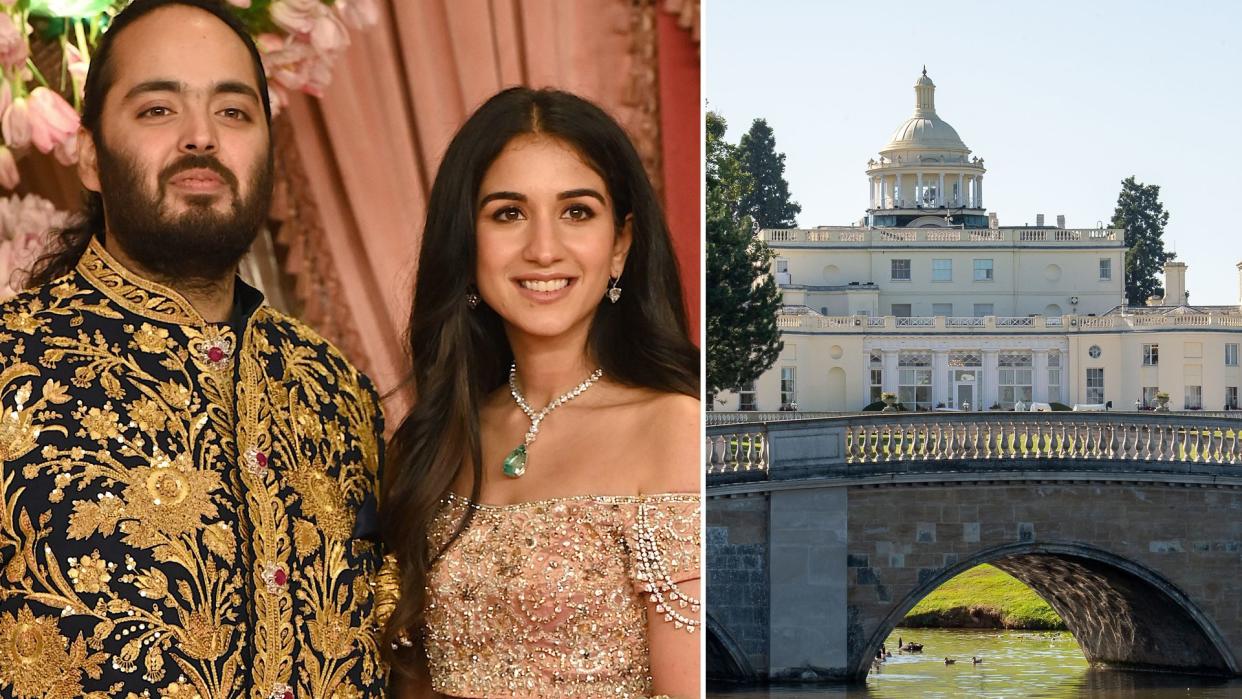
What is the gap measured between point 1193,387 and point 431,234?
30534 millimetres

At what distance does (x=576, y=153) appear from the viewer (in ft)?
8.84

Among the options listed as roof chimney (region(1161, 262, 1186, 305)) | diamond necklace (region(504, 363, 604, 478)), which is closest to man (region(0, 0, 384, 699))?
diamond necklace (region(504, 363, 604, 478))

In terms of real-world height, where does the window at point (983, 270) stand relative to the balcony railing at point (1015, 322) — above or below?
above

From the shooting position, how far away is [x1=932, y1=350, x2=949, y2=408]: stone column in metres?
32.3

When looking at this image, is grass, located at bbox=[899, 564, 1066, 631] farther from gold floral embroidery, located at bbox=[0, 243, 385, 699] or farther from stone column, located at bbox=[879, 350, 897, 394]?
gold floral embroidery, located at bbox=[0, 243, 385, 699]

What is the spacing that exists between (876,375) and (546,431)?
2974 centimetres

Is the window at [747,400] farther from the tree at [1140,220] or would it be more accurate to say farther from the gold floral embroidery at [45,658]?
the gold floral embroidery at [45,658]

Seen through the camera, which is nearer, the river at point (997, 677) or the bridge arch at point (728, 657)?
the bridge arch at point (728, 657)

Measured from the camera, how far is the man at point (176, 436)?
7.67ft

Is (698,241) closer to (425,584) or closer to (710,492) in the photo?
(425,584)

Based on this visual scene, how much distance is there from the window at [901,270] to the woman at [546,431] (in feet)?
102

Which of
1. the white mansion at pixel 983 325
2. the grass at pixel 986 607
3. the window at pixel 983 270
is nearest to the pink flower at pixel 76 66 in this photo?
the grass at pixel 986 607

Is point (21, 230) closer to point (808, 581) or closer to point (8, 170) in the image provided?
point (8, 170)

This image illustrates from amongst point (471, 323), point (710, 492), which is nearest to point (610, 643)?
point (471, 323)
